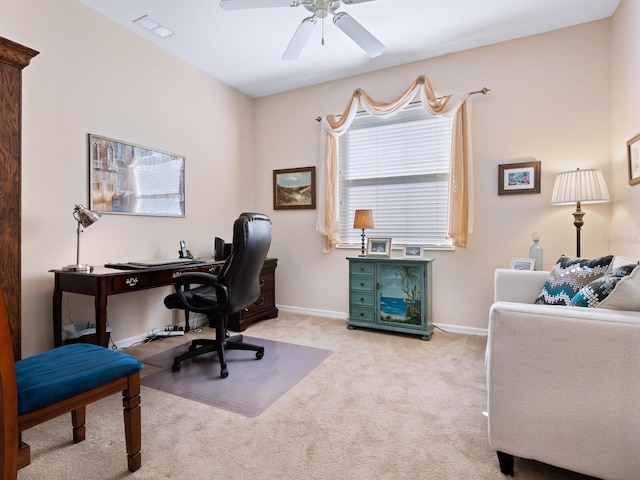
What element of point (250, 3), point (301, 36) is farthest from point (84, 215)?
point (301, 36)

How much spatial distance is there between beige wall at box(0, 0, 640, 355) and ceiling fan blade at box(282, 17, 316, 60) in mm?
1405

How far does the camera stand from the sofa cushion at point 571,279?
1732 mm

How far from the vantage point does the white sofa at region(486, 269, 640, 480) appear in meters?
1.15

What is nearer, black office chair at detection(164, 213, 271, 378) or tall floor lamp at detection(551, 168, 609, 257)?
black office chair at detection(164, 213, 271, 378)

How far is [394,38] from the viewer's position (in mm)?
3055

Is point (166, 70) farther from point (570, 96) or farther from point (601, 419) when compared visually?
point (601, 419)

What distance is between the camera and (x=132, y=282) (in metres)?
2.34

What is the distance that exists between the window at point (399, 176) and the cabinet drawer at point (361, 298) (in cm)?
69

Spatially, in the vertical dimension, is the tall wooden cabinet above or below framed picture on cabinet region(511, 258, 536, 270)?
above

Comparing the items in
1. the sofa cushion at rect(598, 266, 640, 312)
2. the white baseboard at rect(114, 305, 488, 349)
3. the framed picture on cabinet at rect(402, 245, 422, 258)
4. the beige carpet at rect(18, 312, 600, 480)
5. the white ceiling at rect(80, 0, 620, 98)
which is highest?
the white ceiling at rect(80, 0, 620, 98)

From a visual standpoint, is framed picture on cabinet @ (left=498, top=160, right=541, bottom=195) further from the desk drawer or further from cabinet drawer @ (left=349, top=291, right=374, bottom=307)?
the desk drawer

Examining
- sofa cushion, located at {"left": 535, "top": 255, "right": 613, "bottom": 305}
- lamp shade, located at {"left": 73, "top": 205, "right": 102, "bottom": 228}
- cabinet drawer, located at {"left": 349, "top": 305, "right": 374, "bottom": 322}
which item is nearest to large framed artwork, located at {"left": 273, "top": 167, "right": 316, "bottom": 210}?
cabinet drawer, located at {"left": 349, "top": 305, "right": 374, "bottom": 322}

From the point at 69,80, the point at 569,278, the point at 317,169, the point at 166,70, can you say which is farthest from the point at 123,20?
the point at 569,278

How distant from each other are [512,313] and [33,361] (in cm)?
194
